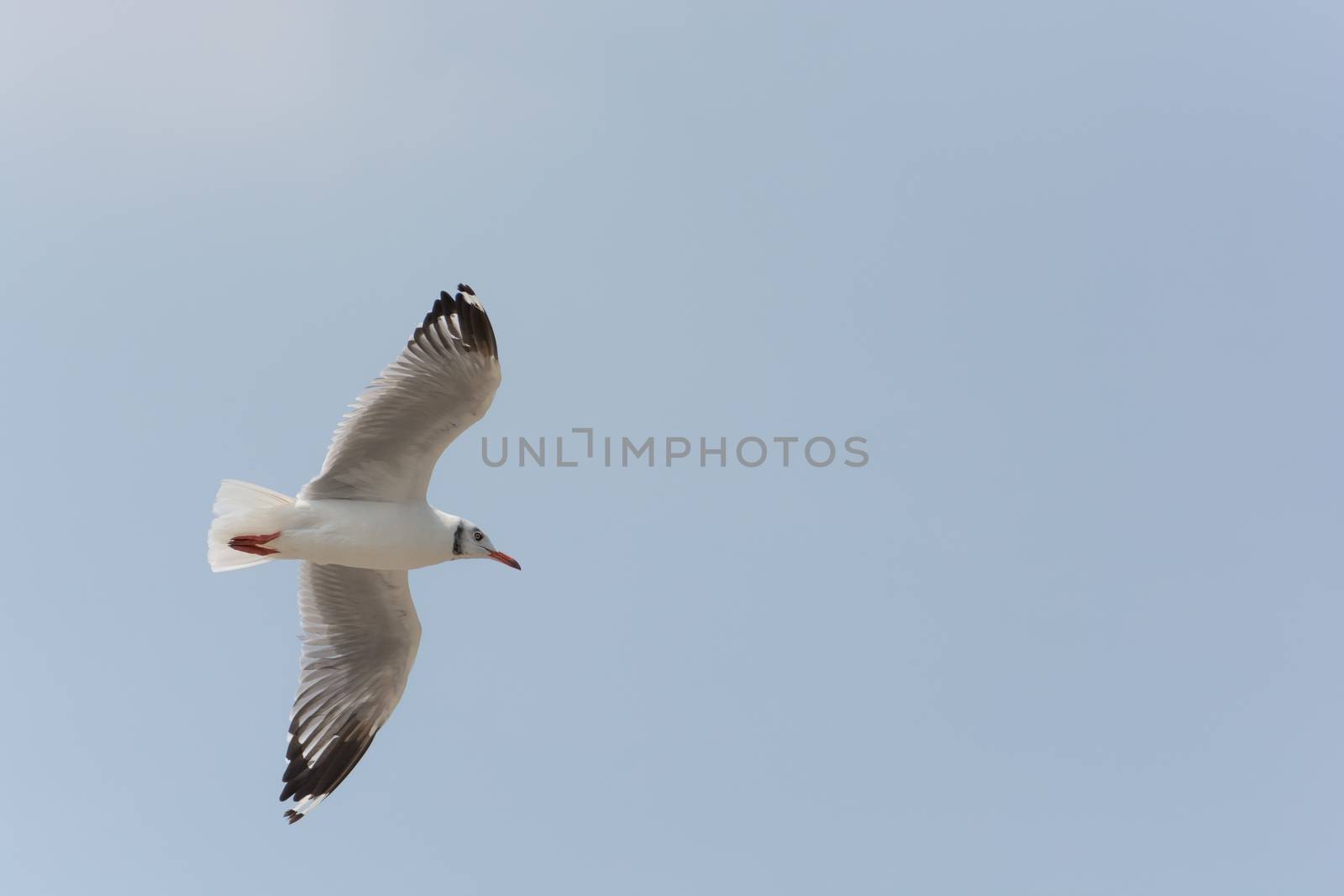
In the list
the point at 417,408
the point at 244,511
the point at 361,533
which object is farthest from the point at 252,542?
the point at 417,408

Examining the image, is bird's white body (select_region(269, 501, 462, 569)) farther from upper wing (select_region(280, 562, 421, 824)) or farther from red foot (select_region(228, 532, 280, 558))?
upper wing (select_region(280, 562, 421, 824))

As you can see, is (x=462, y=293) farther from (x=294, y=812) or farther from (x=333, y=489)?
(x=294, y=812)

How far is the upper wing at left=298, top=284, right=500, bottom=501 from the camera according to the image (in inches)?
284

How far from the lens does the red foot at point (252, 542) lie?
7.40 metres

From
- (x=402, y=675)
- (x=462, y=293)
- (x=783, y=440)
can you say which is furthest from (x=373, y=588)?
(x=783, y=440)

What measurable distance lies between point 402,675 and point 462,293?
7.90ft

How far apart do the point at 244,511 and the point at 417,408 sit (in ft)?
3.51

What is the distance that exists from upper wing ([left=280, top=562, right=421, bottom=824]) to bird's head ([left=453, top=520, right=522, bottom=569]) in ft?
1.89

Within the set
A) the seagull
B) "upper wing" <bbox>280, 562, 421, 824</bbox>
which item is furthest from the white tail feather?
"upper wing" <bbox>280, 562, 421, 824</bbox>

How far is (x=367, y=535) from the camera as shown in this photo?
24.2ft

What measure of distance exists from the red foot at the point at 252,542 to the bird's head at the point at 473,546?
97 centimetres

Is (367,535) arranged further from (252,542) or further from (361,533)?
(252,542)

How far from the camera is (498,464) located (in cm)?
920

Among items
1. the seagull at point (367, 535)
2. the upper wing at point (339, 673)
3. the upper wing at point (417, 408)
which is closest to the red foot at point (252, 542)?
the seagull at point (367, 535)
